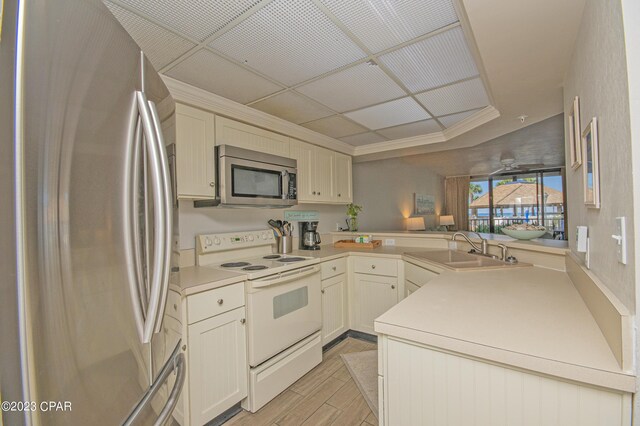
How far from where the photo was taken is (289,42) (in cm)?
155

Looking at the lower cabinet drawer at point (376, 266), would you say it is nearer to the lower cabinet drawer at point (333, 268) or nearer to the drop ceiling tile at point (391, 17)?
the lower cabinet drawer at point (333, 268)

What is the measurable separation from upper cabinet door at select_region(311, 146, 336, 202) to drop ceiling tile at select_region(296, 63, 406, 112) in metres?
0.79

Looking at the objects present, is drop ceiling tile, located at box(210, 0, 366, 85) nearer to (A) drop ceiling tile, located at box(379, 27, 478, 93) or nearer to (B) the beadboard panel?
(A) drop ceiling tile, located at box(379, 27, 478, 93)

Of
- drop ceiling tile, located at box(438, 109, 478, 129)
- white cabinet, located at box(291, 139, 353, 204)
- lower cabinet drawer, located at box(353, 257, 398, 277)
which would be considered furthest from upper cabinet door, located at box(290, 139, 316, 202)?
drop ceiling tile, located at box(438, 109, 478, 129)

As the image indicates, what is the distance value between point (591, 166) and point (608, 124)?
0.84 feet

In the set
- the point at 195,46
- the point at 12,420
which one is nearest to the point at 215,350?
the point at 12,420

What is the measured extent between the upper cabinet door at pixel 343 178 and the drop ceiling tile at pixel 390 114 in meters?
0.67

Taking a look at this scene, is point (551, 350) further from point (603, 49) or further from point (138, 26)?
point (138, 26)

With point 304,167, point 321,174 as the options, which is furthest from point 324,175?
point 304,167

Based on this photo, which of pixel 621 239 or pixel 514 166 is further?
pixel 514 166

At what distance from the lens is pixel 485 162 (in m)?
4.80

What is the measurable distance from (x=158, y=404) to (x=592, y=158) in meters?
1.65

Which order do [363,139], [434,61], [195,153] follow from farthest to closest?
1. [363,139]
2. [195,153]
3. [434,61]

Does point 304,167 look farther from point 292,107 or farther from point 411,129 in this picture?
point 411,129
